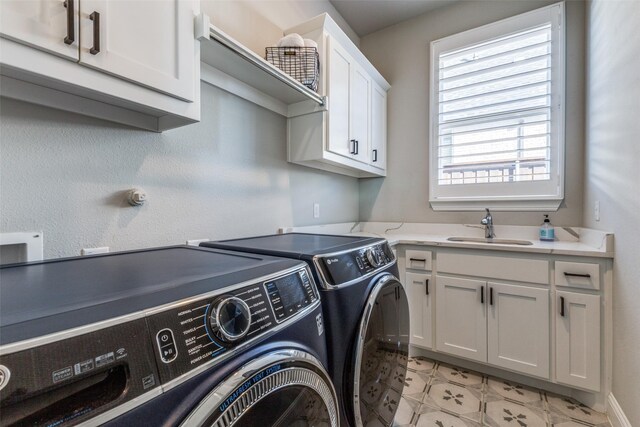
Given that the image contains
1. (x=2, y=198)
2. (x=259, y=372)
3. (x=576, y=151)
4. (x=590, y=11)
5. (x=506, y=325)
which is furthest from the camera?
(x=576, y=151)

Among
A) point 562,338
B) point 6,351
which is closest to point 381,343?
point 6,351

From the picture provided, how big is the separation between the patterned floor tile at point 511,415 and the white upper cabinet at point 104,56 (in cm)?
202

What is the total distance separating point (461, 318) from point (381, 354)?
111cm

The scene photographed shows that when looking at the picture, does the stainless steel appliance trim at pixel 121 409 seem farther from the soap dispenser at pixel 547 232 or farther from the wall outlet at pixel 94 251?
the soap dispenser at pixel 547 232

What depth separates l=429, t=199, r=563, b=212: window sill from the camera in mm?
2197

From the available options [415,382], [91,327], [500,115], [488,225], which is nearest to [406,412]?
[415,382]

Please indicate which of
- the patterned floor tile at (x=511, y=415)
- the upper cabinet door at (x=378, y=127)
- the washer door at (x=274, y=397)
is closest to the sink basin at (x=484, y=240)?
the upper cabinet door at (x=378, y=127)

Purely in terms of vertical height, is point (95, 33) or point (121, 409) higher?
point (95, 33)

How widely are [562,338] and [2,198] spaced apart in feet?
8.40

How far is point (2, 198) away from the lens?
0.84 meters

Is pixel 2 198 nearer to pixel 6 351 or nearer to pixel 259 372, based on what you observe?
pixel 6 351

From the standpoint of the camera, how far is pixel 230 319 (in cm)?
55

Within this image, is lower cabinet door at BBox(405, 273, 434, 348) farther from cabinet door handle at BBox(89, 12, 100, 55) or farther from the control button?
cabinet door handle at BBox(89, 12, 100, 55)

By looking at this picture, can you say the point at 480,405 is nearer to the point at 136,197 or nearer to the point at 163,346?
the point at 163,346
